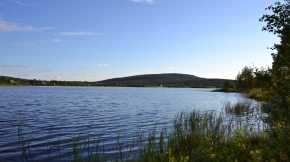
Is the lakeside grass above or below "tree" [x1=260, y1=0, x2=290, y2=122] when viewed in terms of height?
below

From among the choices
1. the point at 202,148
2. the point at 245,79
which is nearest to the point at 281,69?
the point at 202,148

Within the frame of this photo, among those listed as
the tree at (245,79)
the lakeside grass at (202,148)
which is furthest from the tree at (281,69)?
the tree at (245,79)

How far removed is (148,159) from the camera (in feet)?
41.4

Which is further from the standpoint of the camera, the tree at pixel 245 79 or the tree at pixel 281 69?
the tree at pixel 245 79

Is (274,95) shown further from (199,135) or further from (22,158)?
(22,158)

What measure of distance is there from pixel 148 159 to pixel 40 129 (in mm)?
14079

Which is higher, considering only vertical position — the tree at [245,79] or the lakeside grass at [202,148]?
the tree at [245,79]

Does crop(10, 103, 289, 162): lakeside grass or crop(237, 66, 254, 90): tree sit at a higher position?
crop(237, 66, 254, 90): tree

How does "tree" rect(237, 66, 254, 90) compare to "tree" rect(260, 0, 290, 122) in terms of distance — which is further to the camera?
"tree" rect(237, 66, 254, 90)

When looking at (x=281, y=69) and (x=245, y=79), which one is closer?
(x=281, y=69)

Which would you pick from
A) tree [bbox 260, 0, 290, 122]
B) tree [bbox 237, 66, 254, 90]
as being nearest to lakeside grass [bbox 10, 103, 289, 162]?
tree [bbox 260, 0, 290, 122]

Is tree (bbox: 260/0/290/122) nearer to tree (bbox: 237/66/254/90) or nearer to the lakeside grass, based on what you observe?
the lakeside grass

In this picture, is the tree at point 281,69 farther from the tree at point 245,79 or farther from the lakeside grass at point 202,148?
the tree at point 245,79

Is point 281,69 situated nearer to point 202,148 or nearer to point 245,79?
point 202,148
